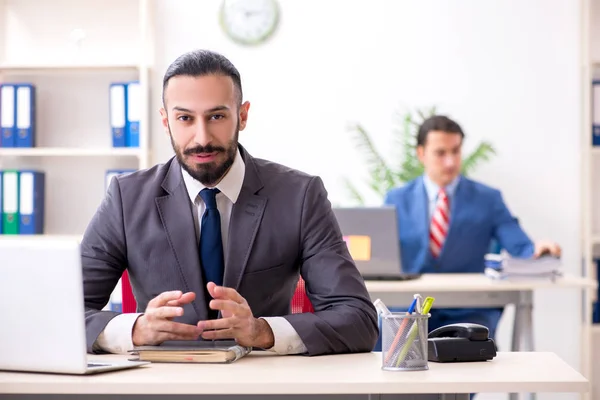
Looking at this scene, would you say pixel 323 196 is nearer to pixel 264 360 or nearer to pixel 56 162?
pixel 264 360

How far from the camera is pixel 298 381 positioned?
1587 millimetres

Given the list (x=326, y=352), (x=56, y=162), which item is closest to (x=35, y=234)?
(x=56, y=162)

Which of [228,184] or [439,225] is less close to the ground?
[228,184]

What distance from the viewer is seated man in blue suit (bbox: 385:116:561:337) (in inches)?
173

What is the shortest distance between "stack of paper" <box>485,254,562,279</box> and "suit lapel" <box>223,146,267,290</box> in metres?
1.97

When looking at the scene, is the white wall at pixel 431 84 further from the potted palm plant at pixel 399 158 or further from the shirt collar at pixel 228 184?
the shirt collar at pixel 228 184

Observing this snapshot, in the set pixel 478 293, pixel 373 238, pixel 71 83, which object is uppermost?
pixel 71 83

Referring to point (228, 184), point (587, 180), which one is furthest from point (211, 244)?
point (587, 180)

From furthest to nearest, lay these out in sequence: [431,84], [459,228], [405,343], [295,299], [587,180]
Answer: [431,84], [587,180], [459,228], [295,299], [405,343]

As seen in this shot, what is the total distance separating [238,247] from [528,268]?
2091 millimetres

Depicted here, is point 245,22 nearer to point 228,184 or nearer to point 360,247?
point 360,247

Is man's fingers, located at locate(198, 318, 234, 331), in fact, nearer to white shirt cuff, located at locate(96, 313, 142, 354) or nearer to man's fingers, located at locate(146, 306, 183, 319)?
man's fingers, located at locate(146, 306, 183, 319)

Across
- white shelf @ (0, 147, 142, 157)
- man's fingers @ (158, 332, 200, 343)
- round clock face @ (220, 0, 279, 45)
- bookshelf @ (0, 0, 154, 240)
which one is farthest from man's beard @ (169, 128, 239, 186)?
round clock face @ (220, 0, 279, 45)

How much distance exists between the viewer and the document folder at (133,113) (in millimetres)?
4691
